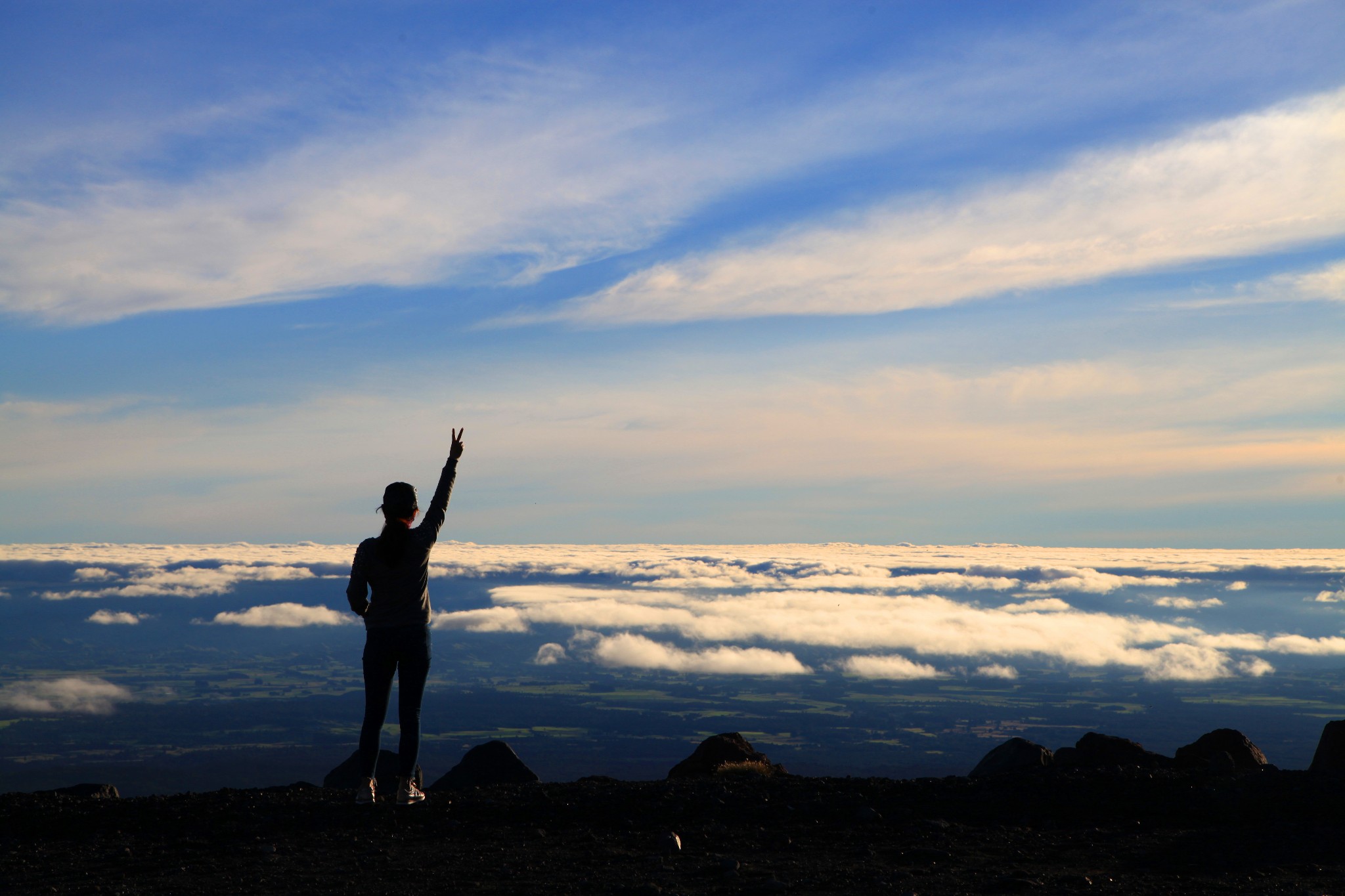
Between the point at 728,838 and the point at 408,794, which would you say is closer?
the point at 728,838

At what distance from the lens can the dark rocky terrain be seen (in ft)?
22.7

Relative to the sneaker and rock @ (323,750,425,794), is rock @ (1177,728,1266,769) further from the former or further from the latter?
rock @ (323,750,425,794)

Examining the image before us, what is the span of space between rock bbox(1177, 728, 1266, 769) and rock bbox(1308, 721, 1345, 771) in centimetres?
79

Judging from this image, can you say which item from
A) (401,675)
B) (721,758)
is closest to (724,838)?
(401,675)

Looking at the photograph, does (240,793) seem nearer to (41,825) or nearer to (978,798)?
(41,825)

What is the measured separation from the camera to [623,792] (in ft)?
33.2

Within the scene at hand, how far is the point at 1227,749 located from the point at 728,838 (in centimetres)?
1272

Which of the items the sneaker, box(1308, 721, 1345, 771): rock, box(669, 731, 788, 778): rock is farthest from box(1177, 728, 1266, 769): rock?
the sneaker

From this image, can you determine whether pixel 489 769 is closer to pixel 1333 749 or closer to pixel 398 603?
pixel 398 603

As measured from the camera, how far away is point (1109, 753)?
15.1 meters

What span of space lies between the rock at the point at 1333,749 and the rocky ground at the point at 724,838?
16.1 ft

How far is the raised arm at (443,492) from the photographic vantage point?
920 cm

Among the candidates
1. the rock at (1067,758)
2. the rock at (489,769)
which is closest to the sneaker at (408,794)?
the rock at (489,769)

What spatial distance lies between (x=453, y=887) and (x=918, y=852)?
12.4 feet
